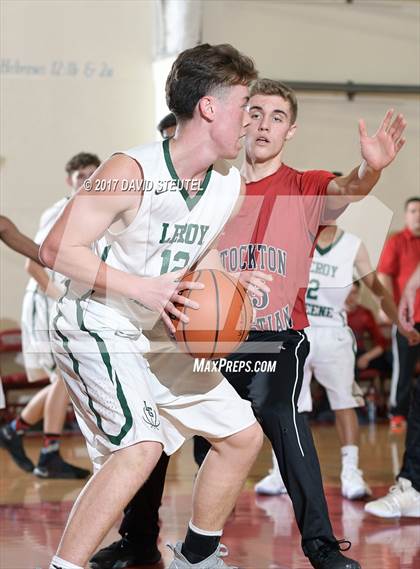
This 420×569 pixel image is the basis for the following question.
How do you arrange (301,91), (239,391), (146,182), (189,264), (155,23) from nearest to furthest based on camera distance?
(146,182), (189,264), (239,391), (155,23), (301,91)

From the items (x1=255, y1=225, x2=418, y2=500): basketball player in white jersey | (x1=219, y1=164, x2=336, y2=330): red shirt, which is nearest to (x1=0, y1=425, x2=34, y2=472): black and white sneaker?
(x1=255, y1=225, x2=418, y2=500): basketball player in white jersey

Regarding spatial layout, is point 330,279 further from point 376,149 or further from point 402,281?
point 402,281

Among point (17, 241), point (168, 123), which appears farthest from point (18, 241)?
point (168, 123)

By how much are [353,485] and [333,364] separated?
0.78 meters

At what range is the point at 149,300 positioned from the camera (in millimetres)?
3549

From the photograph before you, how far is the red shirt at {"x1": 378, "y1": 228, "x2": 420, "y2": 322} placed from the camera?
989 centimetres

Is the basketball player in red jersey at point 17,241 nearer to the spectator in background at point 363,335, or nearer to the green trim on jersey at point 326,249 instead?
the green trim on jersey at point 326,249

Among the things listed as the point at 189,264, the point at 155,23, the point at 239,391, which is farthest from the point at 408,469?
the point at 155,23

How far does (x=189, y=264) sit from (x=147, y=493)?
1180 millimetres

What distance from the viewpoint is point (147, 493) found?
4.57 meters

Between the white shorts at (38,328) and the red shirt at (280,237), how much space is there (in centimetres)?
293

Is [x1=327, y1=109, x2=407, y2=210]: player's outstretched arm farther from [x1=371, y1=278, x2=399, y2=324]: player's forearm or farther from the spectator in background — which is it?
the spectator in background

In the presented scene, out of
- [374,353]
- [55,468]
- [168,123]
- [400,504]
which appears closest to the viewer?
[168,123]

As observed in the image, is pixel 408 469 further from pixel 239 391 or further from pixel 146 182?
pixel 146 182
